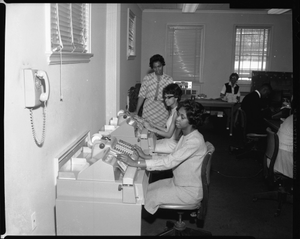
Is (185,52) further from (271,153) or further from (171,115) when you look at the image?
(271,153)

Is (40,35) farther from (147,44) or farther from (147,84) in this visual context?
(147,44)

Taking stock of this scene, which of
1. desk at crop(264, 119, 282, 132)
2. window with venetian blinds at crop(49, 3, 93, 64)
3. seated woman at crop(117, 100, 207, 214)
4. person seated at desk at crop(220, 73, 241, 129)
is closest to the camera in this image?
window with venetian blinds at crop(49, 3, 93, 64)

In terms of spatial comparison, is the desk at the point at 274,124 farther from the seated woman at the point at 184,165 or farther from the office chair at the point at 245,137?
the seated woman at the point at 184,165

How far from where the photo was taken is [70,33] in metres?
2.39

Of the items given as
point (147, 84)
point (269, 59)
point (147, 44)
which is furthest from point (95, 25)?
point (269, 59)

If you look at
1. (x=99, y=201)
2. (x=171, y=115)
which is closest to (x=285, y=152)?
(x=171, y=115)

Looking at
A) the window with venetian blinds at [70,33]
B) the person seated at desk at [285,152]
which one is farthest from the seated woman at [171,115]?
the person seated at desk at [285,152]

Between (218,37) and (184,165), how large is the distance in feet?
20.0

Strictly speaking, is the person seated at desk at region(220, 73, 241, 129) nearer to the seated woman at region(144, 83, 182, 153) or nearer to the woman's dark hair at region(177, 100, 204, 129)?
the seated woman at region(144, 83, 182, 153)

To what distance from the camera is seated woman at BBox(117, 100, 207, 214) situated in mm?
2258

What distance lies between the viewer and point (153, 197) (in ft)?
7.55

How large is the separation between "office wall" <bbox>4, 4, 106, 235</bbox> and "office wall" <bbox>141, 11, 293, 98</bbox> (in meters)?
5.40

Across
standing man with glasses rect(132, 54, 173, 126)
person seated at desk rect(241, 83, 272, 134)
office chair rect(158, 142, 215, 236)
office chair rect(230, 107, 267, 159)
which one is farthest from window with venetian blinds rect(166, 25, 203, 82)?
office chair rect(158, 142, 215, 236)

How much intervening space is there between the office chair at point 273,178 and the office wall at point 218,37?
16.1 ft
